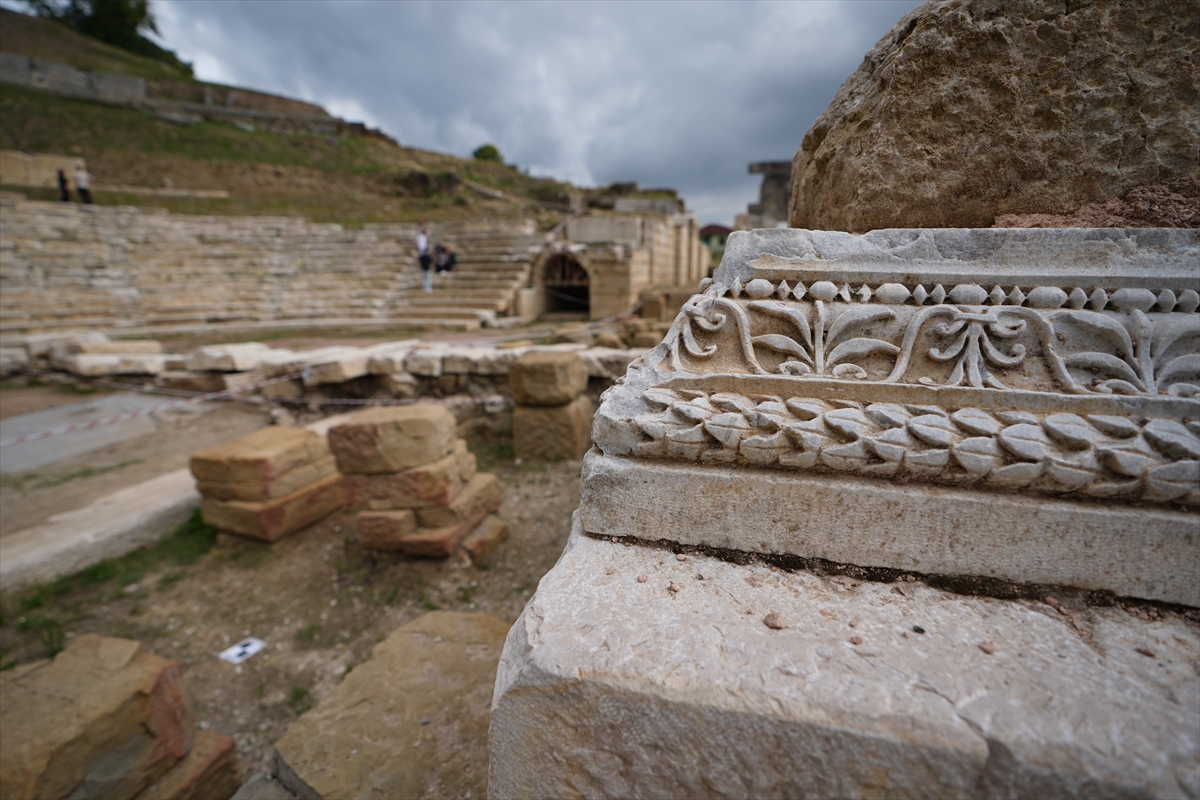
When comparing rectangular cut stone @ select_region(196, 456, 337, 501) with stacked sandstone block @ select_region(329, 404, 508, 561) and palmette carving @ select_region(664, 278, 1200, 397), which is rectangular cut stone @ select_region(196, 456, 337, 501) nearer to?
stacked sandstone block @ select_region(329, 404, 508, 561)

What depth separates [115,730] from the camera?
5.12 ft

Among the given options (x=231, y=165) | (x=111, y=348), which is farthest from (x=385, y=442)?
(x=231, y=165)

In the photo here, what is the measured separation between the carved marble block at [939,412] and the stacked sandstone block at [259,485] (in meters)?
2.94

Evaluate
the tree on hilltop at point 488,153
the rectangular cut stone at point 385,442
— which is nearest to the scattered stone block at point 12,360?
the rectangular cut stone at point 385,442

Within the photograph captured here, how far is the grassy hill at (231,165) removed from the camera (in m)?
16.6

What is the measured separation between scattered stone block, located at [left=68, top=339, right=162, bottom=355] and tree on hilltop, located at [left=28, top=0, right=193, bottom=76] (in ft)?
109

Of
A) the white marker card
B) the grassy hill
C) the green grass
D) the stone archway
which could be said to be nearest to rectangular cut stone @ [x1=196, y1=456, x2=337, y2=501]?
the green grass

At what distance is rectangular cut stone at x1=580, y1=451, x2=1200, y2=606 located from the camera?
88 cm

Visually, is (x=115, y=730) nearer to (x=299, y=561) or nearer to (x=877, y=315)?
(x=299, y=561)

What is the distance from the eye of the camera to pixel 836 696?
730 mm

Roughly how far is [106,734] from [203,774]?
368mm

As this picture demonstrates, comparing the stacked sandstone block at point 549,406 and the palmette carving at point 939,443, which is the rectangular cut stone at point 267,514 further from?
the palmette carving at point 939,443

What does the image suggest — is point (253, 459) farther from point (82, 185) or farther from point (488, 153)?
point (488, 153)

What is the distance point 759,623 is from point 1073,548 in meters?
0.59
